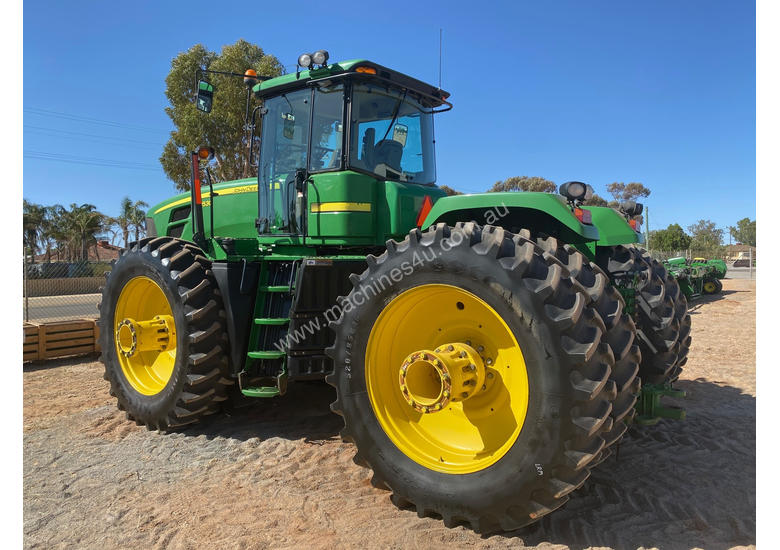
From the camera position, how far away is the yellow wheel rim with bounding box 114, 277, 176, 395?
17.4 ft

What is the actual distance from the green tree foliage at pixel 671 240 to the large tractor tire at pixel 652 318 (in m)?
41.4

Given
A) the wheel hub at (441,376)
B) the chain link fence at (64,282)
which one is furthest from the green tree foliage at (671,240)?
the wheel hub at (441,376)

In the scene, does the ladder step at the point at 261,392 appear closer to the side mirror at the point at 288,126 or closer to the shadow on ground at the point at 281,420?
the shadow on ground at the point at 281,420

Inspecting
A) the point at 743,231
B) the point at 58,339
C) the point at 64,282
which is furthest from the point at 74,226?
the point at 743,231

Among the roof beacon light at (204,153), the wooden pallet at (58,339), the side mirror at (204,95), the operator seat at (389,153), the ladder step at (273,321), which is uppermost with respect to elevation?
the side mirror at (204,95)

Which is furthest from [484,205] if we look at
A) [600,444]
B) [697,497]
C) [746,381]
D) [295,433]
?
[746,381]

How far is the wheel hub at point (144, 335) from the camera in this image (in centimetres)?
526

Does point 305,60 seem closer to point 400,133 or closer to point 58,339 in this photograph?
point 400,133

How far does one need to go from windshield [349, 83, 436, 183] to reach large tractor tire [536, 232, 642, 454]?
208cm

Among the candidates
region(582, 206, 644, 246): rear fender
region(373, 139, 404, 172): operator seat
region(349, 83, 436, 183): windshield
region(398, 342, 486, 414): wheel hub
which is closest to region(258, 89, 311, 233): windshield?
region(349, 83, 436, 183): windshield

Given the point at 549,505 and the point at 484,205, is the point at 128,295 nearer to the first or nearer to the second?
the point at 484,205

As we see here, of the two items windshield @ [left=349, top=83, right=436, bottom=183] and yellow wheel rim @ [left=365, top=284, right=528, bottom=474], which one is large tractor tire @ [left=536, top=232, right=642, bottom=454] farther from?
windshield @ [left=349, top=83, right=436, bottom=183]

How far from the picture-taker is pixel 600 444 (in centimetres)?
276

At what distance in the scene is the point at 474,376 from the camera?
3215mm
